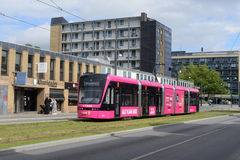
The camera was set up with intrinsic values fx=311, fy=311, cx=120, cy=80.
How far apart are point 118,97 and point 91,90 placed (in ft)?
7.07

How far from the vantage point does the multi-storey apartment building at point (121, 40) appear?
77.1m

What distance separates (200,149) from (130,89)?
13097 millimetres

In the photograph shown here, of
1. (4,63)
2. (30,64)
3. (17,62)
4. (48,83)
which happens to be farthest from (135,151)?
(48,83)

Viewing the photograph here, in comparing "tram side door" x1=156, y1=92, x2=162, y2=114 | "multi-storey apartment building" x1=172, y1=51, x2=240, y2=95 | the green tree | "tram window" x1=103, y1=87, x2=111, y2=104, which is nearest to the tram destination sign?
"tram side door" x1=156, y1=92, x2=162, y2=114

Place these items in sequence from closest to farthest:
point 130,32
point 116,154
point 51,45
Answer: point 116,154
point 130,32
point 51,45

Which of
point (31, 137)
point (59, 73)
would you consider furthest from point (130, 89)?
point (59, 73)

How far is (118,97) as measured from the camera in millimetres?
21484

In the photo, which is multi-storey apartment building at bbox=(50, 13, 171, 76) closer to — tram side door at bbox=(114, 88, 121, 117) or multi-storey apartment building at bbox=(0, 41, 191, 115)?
multi-storey apartment building at bbox=(0, 41, 191, 115)

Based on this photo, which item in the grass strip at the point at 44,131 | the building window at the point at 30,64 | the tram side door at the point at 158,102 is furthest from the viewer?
the building window at the point at 30,64

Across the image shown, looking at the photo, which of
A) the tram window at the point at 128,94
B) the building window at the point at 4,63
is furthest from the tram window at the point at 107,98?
the building window at the point at 4,63

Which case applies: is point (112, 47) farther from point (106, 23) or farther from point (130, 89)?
point (130, 89)

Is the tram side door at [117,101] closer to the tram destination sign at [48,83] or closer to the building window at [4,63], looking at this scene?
the building window at [4,63]

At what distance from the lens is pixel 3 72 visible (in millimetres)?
29953

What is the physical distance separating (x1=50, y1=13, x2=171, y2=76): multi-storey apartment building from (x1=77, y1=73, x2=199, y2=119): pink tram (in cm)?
4764
